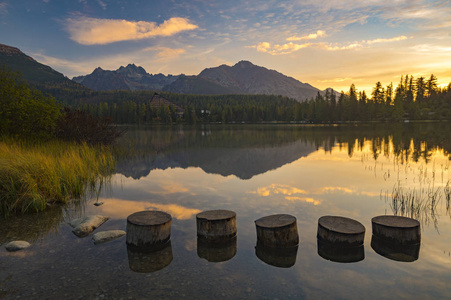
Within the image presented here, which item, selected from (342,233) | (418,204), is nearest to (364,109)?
(418,204)

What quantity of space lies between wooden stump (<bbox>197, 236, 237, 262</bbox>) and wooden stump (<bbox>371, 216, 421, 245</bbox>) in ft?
14.4

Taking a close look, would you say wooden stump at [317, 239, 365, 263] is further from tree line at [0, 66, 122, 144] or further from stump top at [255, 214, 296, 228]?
tree line at [0, 66, 122, 144]

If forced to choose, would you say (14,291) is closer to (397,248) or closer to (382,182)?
(397,248)

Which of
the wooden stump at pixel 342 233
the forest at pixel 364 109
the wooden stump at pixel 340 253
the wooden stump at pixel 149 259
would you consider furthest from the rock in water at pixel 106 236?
the forest at pixel 364 109

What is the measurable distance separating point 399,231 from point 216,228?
5.28m

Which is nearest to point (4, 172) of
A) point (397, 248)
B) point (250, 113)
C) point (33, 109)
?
point (33, 109)

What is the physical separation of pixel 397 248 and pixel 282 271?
3647 millimetres

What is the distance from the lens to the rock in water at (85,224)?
9167 mm

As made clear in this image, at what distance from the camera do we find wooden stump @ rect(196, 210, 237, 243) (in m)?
8.39

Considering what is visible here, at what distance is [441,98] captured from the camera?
5271 inches

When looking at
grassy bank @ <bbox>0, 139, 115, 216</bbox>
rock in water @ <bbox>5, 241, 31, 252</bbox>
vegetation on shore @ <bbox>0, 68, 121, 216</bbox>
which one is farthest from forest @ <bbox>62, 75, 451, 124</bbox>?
rock in water @ <bbox>5, 241, 31, 252</bbox>

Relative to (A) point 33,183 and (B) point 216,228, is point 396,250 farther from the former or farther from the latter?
(A) point 33,183

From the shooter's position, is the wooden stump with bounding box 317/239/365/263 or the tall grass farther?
the tall grass

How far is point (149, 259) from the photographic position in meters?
7.53
